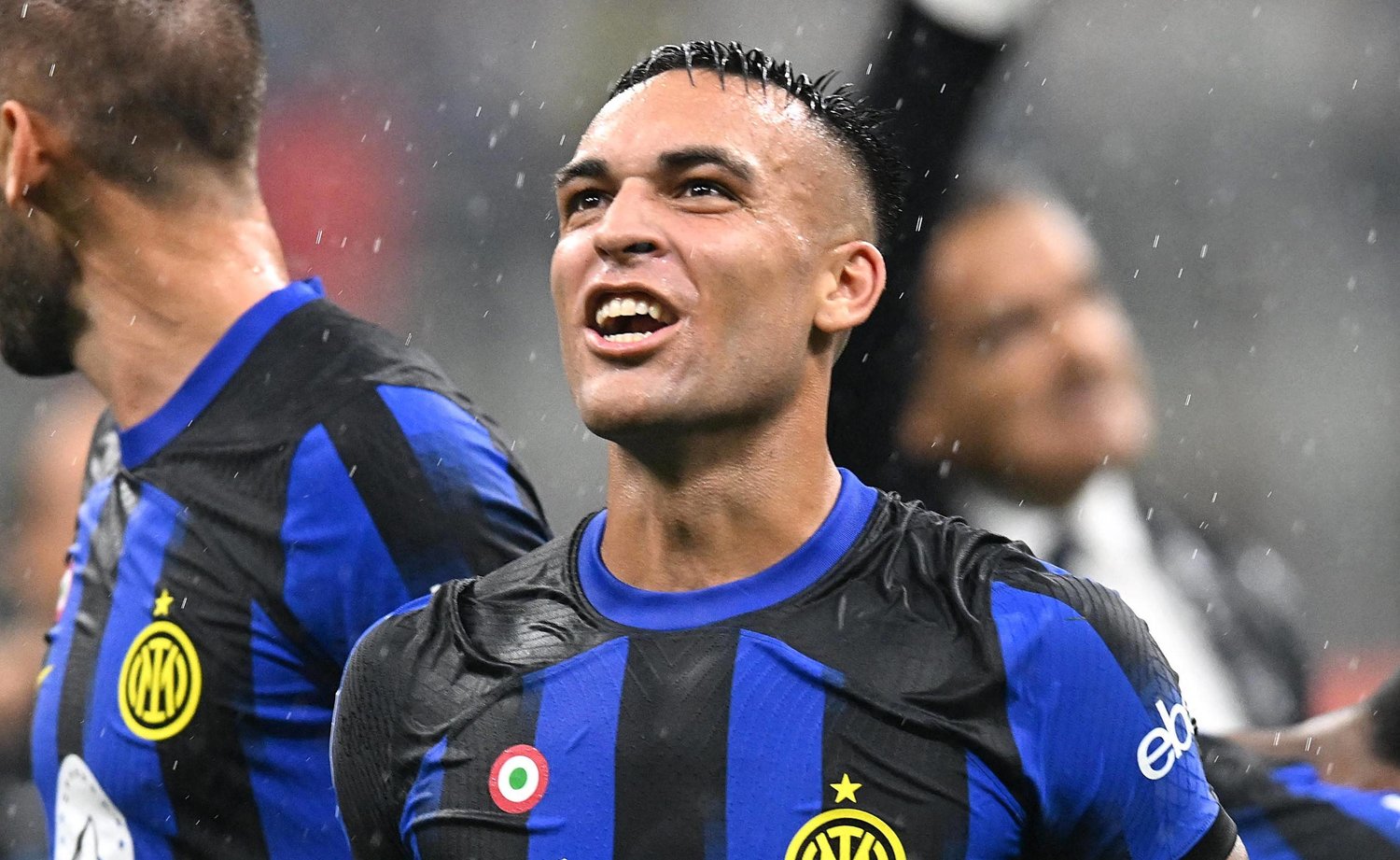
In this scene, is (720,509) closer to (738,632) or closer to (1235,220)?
(738,632)

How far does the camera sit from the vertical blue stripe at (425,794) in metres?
2.03

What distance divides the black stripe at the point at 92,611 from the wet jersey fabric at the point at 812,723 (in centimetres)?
75

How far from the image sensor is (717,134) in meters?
2.12

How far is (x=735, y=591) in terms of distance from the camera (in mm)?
2055

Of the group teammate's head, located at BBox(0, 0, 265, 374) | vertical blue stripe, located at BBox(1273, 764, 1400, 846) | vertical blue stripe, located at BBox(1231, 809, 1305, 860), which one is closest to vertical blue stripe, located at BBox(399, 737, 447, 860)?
teammate's head, located at BBox(0, 0, 265, 374)

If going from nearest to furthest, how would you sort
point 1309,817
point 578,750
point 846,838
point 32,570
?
1. point 846,838
2. point 578,750
3. point 1309,817
4. point 32,570

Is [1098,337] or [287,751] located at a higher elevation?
[1098,337]

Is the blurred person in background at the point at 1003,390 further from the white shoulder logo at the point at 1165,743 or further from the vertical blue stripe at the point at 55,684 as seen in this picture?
the white shoulder logo at the point at 1165,743

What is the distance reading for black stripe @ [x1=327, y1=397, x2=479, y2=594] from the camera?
8.34 feet

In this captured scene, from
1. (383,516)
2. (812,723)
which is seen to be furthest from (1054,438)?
(812,723)

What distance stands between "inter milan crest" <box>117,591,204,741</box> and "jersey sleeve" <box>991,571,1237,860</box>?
48.4 inches

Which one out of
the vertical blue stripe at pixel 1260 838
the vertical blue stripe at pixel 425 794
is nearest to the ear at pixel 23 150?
the vertical blue stripe at pixel 425 794

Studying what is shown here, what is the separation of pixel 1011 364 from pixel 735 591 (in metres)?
2.85

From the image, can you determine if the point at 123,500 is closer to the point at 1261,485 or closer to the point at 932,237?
the point at 932,237
